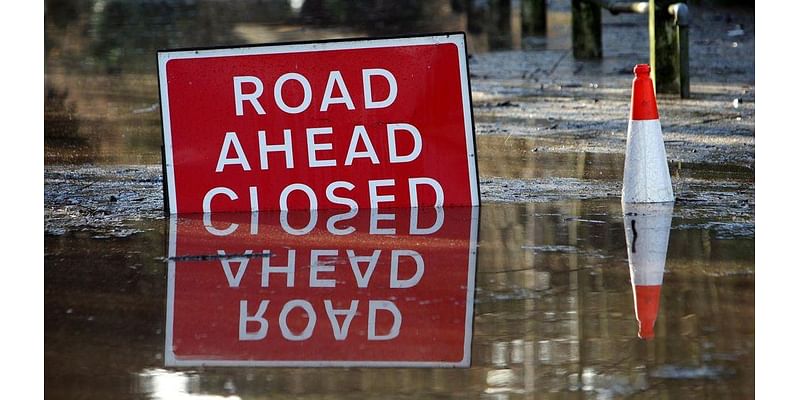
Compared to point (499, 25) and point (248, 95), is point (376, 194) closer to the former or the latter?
point (248, 95)

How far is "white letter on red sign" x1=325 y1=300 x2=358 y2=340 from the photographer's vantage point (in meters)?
5.55

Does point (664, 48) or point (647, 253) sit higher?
point (664, 48)

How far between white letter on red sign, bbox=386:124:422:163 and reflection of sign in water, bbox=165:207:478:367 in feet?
0.88

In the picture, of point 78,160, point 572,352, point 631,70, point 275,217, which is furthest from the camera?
point 631,70

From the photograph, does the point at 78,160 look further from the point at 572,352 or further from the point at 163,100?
the point at 572,352

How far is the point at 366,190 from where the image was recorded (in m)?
8.04

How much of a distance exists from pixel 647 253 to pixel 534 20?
12243 mm

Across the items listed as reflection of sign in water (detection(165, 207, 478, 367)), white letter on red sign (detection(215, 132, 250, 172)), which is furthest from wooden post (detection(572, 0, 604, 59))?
white letter on red sign (detection(215, 132, 250, 172))

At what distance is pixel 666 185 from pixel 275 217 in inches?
78.7

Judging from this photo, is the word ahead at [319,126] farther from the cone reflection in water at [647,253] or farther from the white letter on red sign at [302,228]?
the cone reflection in water at [647,253]

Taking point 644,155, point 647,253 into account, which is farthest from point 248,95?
point 647,253

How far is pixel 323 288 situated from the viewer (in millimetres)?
6258

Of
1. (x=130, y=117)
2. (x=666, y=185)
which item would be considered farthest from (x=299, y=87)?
(x=130, y=117)

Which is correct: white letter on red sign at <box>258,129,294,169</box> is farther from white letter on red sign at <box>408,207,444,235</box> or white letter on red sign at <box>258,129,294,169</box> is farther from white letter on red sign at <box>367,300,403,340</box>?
white letter on red sign at <box>367,300,403,340</box>
